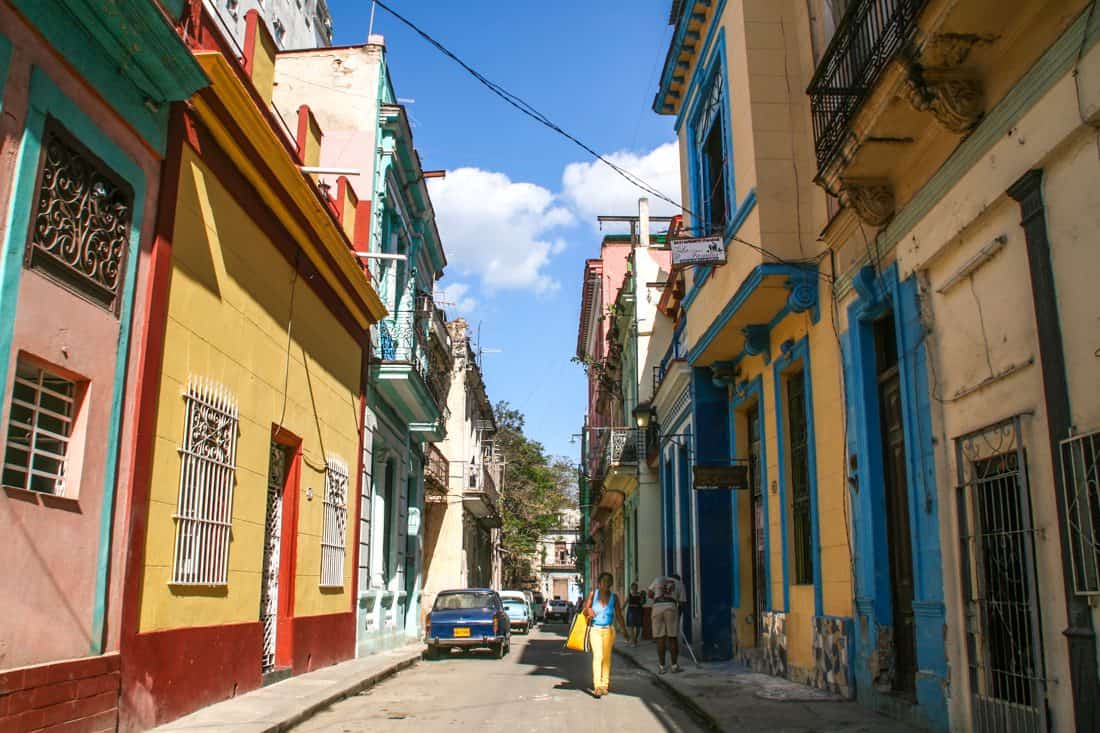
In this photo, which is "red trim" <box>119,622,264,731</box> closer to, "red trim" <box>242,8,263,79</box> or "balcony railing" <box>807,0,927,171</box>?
"red trim" <box>242,8,263,79</box>

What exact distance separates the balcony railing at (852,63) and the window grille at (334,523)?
8.32 m

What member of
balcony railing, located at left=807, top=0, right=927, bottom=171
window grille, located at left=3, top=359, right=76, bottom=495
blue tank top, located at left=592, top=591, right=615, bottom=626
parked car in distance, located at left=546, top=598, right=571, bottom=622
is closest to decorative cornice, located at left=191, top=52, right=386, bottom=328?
window grille, located at left=3, top=359, right=76, bottom=495

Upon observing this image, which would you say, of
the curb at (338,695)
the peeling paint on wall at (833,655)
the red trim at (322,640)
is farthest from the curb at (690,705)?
the red trim at (322,640)

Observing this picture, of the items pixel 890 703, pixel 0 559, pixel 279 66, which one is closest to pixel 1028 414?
pixel 890 703

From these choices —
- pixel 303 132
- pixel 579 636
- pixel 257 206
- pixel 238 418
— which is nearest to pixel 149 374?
pixel 238 418

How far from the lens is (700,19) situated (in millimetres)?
13836

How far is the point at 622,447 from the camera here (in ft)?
88.4

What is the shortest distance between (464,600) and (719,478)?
802 centimetres

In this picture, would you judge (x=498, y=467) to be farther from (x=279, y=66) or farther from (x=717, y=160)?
(x=717, y=160)

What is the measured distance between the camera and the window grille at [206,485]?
8.45 metres

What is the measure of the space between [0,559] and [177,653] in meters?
2.87

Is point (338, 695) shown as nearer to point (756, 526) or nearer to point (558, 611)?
point (756, 526)

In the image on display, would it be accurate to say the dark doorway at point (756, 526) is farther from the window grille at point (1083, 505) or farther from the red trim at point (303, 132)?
the window grille at point (1083, 505)

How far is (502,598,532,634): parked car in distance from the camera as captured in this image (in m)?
30.9
